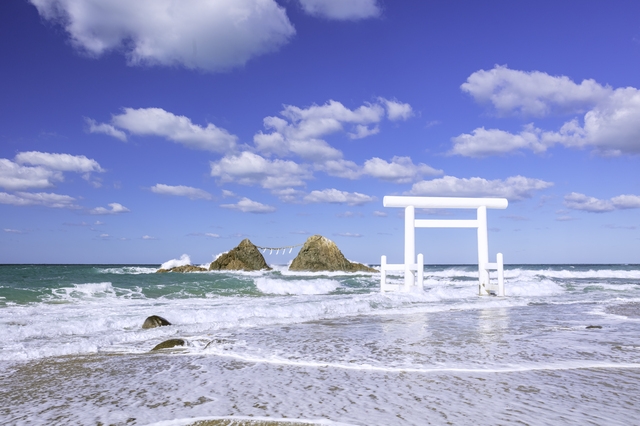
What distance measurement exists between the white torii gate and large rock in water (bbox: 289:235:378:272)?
21.0 metres

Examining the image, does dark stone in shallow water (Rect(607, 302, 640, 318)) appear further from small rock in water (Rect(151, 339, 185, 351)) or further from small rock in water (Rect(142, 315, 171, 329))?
small rock in water (Rect(142, 315, 171, 329))

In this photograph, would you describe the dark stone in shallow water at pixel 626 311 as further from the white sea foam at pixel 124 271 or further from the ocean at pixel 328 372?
the white sea foam at pixel 124 271

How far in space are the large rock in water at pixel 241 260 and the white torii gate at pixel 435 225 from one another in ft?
79.3

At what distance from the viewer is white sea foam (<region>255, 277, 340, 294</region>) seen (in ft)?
62.8

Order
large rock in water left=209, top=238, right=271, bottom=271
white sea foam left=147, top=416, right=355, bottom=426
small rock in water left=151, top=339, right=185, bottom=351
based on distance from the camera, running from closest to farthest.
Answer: white sea foam left=147, top=416, right=355, bottom=426 → small rock in water left=151, top=339, right=185, bottom=351 → large rock in water left=209, top=238, right=271, bottom=271

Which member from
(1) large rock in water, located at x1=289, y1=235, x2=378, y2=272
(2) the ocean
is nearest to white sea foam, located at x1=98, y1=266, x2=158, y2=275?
(1) large rock in water, located at x1=289, y1=235, x2=378, y2=272

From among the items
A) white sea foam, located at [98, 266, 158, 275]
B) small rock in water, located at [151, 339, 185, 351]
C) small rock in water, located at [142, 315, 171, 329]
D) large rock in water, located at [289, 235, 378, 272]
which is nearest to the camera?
small rock in water, located at [151, 339, 185, 351]

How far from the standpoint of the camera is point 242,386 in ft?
11.2

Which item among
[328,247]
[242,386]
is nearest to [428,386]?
[242,386]

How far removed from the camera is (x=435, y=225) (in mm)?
14430

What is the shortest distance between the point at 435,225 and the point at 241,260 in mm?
25788

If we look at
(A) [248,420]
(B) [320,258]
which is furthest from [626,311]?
(B) [320,258]

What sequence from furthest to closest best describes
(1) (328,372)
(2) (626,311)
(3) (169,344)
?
(2) (626,311) → (3) (169,344) → (1) (328,372)

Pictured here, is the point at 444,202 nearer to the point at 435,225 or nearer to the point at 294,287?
the point at 435,225
